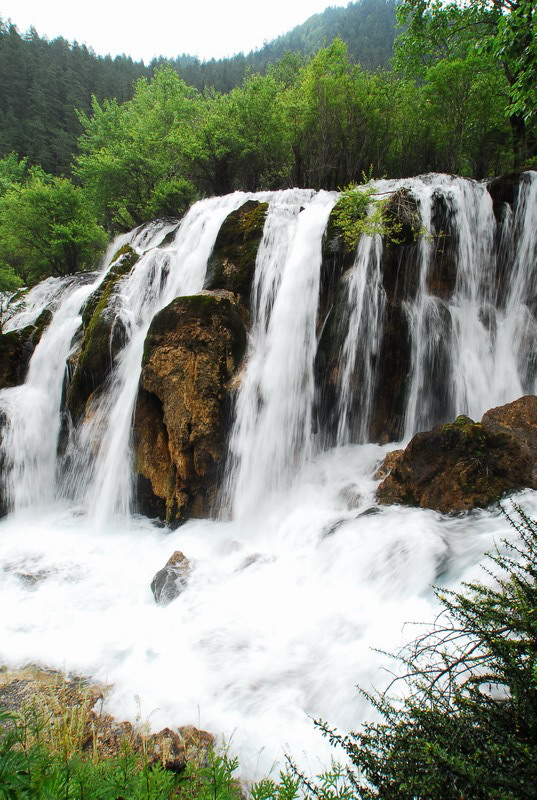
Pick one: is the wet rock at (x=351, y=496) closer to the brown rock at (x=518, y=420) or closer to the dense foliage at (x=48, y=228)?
the brown rock at (x=518, y=420)

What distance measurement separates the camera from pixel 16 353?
11.0 metres

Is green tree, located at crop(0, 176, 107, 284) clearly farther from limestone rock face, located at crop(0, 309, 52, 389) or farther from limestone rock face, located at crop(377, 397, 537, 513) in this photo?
limestone rock face, located at crop(377, 397, 537, 513)

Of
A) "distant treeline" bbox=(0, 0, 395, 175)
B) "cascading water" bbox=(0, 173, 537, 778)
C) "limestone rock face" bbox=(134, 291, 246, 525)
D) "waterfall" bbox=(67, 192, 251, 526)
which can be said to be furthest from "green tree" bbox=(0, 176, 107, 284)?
"distant treeline" bbox=(0, 0, 395, 175)

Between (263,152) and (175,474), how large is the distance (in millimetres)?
16690

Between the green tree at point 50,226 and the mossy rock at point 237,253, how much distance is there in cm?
1131

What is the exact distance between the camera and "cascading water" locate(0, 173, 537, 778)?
3865 mm

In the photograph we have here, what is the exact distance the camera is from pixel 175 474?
7492 millimetres

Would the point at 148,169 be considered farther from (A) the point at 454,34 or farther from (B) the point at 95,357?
(B) the point at 95,357

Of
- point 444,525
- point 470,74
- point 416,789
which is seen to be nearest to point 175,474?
point 444,525

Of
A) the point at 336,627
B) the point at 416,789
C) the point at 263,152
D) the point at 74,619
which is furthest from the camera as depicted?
the point at 263,152

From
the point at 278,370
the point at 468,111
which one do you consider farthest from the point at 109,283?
the point at 468,111

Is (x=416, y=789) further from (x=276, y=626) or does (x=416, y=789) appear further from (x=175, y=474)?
(x=175, y=474)

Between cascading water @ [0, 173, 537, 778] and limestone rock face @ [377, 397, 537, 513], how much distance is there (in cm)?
28

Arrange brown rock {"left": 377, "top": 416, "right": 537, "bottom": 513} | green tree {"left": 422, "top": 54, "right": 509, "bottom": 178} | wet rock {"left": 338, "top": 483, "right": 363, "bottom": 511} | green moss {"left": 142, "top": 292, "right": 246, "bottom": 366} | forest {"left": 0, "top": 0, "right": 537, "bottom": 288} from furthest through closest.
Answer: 1. forest {"left": 0, "top": 0, "right": 537, "bottom": 288}
2. green tree {"left": 422, "top": 54, "right": 509, "bottom": 178}
3. green moss {"left": 142, "top": 292, "right": 246, "bottom": 366}
4. wet rock {"left": 338, "top": 483, "right": 363, "bottom": 511}
5. brown rock {"left": 377, "top": 416, "right": 537, "bottom": 513}
